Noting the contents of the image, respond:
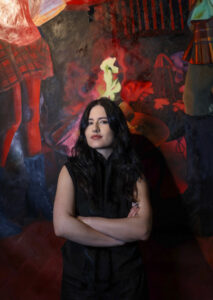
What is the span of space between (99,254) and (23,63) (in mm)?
1909

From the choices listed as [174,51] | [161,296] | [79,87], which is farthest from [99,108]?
[161,296]

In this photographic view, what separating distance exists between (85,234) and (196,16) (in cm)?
214

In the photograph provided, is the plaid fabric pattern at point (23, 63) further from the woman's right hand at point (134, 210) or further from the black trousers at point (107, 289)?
the black trousers at point (107, 289)

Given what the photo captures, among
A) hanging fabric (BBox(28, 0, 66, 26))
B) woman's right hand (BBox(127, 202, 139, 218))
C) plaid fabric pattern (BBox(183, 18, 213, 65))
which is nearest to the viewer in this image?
woman's right hand (BBox(127, 202, 139, 218))

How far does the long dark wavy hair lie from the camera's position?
1648 mm

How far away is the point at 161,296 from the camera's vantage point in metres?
2.06

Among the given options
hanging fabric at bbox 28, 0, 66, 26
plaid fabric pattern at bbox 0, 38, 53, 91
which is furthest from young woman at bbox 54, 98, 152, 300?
hanging fabric at bbox 28, 0, 66, 26

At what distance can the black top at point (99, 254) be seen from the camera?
151 cm

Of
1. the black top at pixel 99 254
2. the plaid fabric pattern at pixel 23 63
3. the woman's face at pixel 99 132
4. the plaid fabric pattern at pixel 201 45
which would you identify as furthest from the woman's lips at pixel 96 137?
the plaid fabric pattern at pixel 201 45

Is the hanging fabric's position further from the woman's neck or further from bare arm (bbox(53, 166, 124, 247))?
bare arm (bbox(53, 166, 124, 247))

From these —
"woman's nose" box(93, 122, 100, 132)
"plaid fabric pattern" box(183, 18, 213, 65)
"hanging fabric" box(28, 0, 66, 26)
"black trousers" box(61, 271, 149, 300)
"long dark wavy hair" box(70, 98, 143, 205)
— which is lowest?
"black trousers" box(61, 271, 149, 300)

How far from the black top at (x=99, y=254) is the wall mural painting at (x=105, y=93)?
0.74 metres

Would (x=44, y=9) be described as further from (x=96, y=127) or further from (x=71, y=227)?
(x=71, y=227)

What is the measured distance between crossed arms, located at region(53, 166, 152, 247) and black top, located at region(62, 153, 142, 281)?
0.08 m
